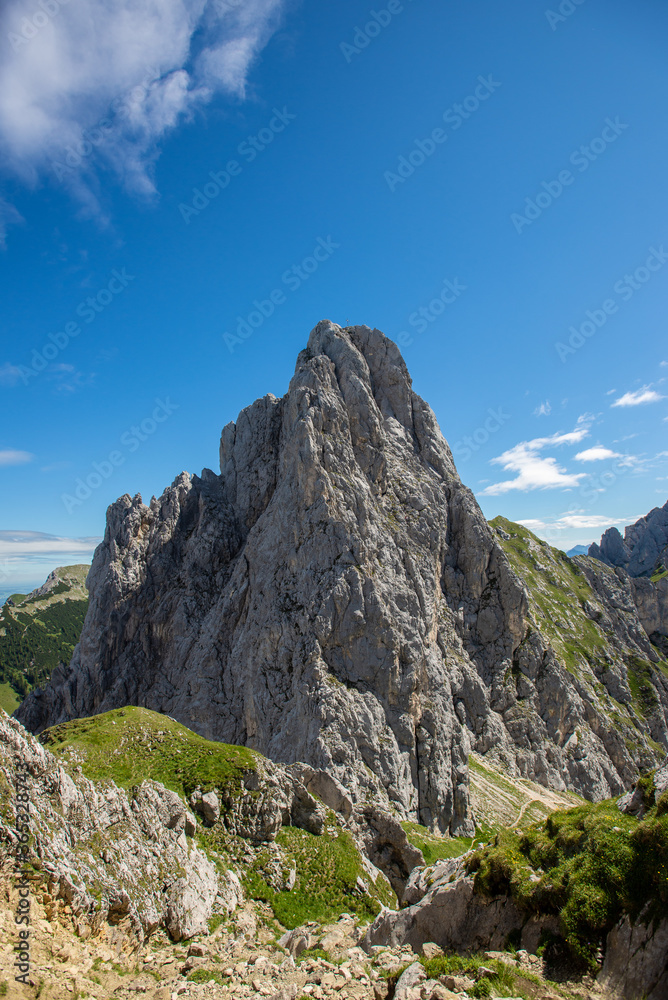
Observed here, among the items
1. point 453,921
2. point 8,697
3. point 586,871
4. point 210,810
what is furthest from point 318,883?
point 8,697

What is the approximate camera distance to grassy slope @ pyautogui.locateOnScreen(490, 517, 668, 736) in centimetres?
10562

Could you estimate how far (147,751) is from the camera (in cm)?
2797

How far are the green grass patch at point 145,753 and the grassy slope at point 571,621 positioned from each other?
266 feet

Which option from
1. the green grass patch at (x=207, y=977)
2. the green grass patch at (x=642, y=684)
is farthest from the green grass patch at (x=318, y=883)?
the green grass patch at (x=642, y=684)

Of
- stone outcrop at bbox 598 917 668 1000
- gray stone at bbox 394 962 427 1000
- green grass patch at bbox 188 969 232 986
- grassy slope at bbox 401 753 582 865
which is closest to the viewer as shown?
stone outcrop at bbox 598 917 668 1000

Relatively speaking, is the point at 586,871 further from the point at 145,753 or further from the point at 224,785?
the point at 145,753

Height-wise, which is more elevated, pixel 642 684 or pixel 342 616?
pixel 342 616

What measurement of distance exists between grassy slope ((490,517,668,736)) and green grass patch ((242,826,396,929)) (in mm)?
75569

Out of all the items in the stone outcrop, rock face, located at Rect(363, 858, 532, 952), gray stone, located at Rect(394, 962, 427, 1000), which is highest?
the stone outcrop

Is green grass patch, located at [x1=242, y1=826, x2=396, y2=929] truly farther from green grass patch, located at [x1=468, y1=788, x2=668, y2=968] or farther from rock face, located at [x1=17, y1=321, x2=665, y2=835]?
rock face, located at [x1=17, y1=321, x2=665, y2=835]

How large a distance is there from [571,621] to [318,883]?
4408 inches

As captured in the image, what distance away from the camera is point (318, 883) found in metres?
26.8

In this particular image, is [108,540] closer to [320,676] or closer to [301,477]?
[301,477]

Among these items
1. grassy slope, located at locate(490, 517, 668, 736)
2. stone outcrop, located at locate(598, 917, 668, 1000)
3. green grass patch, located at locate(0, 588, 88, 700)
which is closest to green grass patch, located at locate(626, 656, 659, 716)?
grassy slope, located at locate(490, 517, 668, 736)
